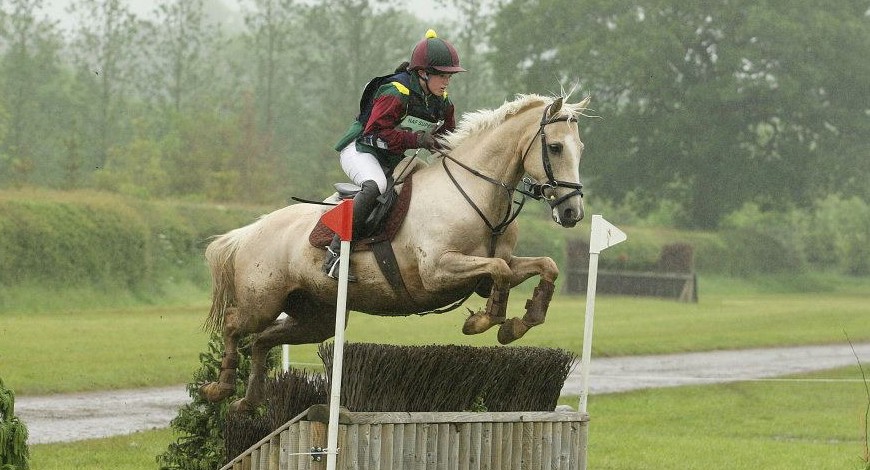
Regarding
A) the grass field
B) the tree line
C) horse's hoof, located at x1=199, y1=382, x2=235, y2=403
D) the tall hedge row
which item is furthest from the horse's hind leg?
the tree line

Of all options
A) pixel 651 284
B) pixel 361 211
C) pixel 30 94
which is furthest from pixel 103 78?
pixel 361 211

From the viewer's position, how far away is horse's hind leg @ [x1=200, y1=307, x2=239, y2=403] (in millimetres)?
7684

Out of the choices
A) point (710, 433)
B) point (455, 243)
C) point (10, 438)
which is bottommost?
point (710, 433)

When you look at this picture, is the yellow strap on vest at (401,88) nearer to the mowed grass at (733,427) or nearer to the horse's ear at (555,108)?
the horse's ear at (555,108)

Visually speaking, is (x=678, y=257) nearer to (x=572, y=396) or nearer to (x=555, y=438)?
(x=572, y=396)

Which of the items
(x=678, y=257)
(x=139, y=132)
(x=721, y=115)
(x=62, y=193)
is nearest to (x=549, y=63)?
(x=721, y=115)

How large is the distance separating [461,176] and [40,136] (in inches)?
1191

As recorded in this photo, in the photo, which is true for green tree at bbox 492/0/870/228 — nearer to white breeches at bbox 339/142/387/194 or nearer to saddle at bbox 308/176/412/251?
white breeches at bbox 339/142/387/194

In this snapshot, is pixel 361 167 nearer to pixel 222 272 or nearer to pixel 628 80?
pixel 222 272

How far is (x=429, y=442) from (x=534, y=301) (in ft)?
2.79

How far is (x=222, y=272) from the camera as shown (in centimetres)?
789

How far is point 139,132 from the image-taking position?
3491cm

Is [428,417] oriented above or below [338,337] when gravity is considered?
below

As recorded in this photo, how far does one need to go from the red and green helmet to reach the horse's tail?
5.61ft
